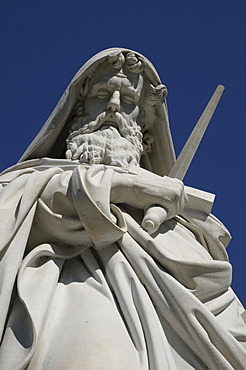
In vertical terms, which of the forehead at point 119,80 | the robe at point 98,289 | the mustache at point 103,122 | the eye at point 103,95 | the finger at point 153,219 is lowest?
the robe at point 98,289

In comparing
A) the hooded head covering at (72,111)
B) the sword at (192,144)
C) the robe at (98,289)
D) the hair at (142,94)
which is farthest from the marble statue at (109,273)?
the hair at (142,94)

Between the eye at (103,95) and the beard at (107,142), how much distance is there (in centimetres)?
20

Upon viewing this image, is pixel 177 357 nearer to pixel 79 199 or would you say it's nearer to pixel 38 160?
pixel 79 199

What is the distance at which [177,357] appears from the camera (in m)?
4.88

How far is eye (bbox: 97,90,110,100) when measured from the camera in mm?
6746

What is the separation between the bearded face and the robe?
660mm

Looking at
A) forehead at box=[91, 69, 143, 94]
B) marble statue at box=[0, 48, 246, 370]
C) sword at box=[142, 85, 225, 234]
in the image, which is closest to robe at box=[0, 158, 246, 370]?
marble statue at box=[0, 48, 246, 370]

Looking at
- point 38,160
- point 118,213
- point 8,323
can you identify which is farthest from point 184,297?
point 38,160

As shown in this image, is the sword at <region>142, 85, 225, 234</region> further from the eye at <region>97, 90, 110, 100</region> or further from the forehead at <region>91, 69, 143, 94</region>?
the eye at <region>97, 90, 110, 100</region>

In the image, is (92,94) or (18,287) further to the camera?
(92,94)

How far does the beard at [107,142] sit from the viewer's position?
625 centimetres

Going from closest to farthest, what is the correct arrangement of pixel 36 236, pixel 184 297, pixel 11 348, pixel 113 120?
1. pixel 11 348
2. pixel 184 297
3. pixel 36 236
4. pixel 113 120

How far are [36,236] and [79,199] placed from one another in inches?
15.6

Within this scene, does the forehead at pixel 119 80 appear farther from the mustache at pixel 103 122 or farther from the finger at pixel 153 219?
the finger at pixel 153 219
